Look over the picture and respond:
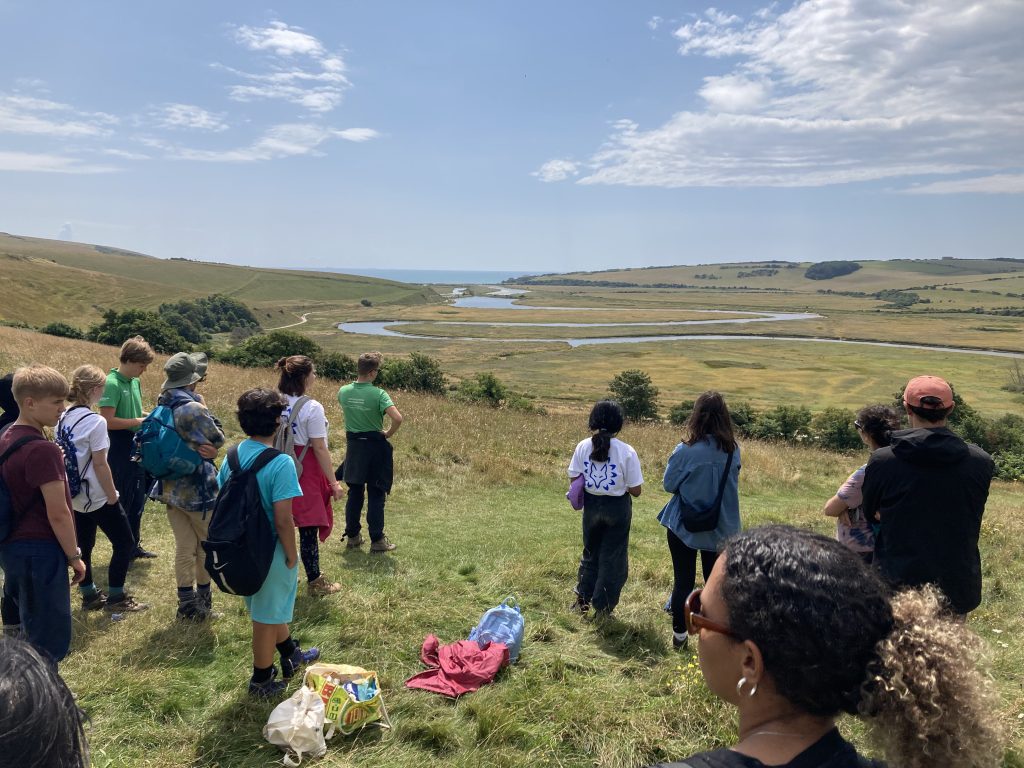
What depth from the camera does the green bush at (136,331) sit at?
40.8 m

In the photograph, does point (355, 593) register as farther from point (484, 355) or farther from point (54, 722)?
point (484, 355)

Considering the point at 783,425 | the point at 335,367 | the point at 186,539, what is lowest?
the point at 783,425

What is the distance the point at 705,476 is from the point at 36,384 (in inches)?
187

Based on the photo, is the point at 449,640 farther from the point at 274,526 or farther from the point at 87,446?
the point at 87,446

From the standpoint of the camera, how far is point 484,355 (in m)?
74.7

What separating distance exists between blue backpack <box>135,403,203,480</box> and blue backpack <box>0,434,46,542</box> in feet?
4.47

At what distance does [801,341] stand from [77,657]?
9857 cm

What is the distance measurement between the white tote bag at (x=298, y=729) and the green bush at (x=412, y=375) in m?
23.4

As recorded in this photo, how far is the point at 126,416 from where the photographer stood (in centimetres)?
599

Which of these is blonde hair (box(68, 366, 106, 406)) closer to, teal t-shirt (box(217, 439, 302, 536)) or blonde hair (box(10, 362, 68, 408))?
blonde hair (box(10, 362, 68, 408))

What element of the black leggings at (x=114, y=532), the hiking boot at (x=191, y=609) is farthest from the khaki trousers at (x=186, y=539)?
the black leggings at (x=114, y=532)

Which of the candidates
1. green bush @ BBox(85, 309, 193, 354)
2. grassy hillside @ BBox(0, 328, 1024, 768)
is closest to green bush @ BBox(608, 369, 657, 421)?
green bush @ BBox(85, 309, 193, 354)

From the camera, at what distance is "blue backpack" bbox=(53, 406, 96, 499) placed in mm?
5016

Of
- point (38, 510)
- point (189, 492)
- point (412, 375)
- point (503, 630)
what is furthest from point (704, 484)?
point (412, 375)
